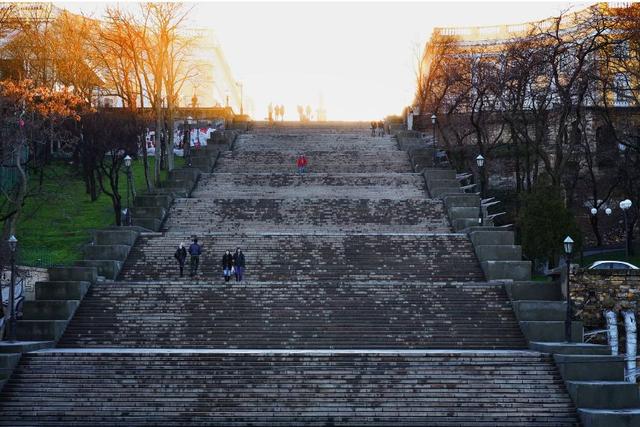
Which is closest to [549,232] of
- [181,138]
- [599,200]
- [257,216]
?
[257,216]

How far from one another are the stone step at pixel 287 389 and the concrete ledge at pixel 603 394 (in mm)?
384

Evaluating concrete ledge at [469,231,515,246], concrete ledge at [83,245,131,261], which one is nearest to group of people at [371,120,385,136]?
concrete ledge at [469,231,515,246]

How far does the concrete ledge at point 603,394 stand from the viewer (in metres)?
27.0

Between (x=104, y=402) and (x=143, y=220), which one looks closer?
(x=104, y=402)

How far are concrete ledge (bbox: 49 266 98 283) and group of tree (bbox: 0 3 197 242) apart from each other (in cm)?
256

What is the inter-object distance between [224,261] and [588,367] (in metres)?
12.9

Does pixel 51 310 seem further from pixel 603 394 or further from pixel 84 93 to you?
pixel 84 93

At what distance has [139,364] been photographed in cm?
2817

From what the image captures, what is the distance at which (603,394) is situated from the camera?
88.9ft

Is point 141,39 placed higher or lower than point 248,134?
higher

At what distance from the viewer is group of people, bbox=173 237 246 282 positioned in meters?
34.8

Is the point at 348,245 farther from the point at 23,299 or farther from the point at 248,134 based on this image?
the point at 248,134

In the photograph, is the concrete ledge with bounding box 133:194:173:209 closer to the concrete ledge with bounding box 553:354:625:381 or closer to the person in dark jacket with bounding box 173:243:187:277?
the person in dark jacket with bounding box 173:243:187:277

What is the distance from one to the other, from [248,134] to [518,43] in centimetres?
1787
